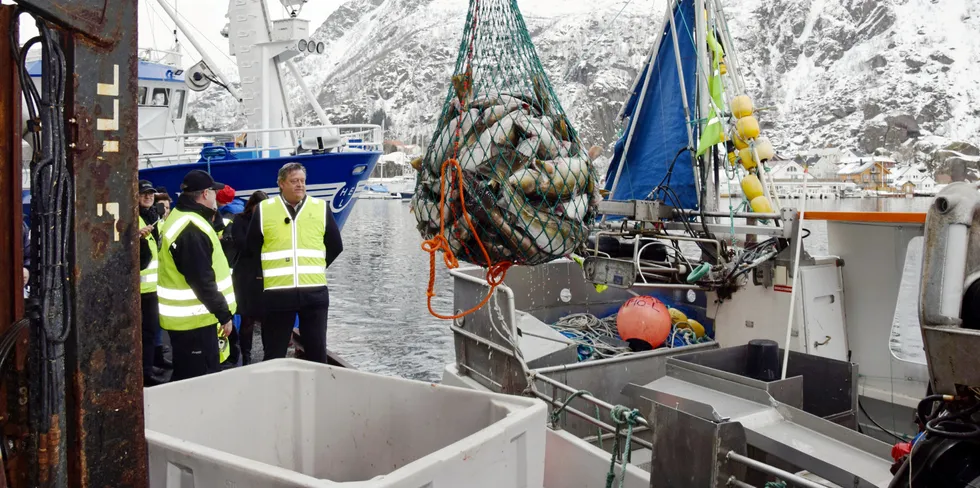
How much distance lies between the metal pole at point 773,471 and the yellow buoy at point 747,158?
435 cm

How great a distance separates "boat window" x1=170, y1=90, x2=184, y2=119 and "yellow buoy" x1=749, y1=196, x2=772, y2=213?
16555mm

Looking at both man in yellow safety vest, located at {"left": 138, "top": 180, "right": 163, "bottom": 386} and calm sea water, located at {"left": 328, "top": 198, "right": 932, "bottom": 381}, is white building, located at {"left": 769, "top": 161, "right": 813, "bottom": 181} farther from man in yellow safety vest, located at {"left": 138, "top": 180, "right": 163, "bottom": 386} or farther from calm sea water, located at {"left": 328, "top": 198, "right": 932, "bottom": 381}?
man in yellow safety vest, located at {"left": 138, "top": 180, "right": 163, "bottom": 386}

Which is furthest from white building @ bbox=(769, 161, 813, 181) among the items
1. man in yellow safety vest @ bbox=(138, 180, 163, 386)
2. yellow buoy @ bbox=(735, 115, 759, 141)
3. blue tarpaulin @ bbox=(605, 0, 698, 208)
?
man in yellow safety vest @ bbox=(138, 180, 163, 386)

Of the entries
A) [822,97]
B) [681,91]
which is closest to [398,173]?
[822,97]

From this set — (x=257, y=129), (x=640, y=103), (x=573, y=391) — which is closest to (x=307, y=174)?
(x=257, y=129)

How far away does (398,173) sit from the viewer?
136 m

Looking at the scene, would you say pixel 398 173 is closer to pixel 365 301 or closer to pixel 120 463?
pixel 365 301

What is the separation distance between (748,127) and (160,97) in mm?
16424

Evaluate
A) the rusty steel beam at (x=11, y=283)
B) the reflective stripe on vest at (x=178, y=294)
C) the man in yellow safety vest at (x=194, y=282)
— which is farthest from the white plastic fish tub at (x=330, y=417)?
the reflective stripe on vest at (x=178, y=294)

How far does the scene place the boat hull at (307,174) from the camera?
14.3 m

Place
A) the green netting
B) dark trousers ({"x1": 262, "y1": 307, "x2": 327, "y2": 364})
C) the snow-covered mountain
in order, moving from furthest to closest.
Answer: the snow-covered mountain < dark trousers ({"x1": 262, "y1": 307, "x2": 327, "y2": 364}) < the green netting

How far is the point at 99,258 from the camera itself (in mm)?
2506

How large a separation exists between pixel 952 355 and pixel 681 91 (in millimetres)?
6627

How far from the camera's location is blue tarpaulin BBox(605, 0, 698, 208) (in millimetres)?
8320
